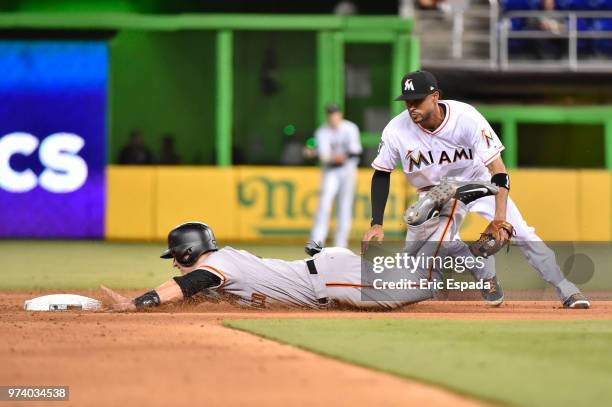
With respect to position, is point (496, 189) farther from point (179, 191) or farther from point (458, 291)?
point (179, 191)

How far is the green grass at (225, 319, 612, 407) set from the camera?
19.0ft

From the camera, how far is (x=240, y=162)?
19922 mm

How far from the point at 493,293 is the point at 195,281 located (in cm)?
249

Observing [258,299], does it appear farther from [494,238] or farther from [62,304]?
[494,238]

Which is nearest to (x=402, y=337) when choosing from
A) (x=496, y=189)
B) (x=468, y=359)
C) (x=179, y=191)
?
(x=468, y=359)

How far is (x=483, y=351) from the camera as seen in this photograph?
7.06m

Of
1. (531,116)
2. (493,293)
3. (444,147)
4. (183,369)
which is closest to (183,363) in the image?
(183,369)

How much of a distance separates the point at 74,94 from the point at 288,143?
3422 mm

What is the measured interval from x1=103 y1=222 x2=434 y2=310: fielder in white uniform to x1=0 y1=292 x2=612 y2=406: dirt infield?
0.13 m

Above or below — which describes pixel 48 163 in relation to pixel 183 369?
above

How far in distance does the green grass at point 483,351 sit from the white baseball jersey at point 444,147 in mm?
1396

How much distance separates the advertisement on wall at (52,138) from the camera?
63.9 feet

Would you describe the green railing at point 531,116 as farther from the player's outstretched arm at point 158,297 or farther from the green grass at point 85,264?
the player's outstretched arm at point 158,297

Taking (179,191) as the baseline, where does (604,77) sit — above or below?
above
